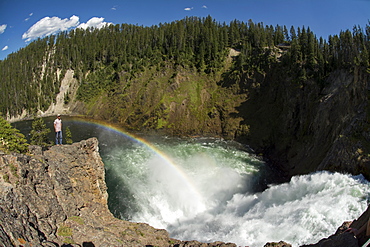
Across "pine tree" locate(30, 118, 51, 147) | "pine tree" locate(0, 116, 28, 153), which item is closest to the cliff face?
"pine tree" locate(0, 116, 28, 153)

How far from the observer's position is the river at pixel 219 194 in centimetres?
1566

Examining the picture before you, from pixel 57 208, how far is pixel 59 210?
0.46 feet

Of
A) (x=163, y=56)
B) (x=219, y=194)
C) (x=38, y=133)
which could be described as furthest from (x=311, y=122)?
(x=163, y=56)

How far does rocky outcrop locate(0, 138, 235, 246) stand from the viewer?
8.13 meters

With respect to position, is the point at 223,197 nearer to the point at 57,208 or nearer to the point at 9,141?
the point at 57,208

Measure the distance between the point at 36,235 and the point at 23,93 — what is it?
119497mm

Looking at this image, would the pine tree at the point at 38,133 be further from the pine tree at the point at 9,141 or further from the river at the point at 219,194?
the pine tree at the point at 9,141

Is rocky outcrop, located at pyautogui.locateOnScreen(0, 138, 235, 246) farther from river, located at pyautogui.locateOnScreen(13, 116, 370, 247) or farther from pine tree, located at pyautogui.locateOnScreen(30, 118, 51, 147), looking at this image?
pine tree, located at pyautogui.locateOnScreen(30, 118, 51, 147)

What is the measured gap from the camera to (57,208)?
1074 centimetres

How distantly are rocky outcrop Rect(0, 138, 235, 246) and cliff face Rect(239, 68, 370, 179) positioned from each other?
19376 millimetres

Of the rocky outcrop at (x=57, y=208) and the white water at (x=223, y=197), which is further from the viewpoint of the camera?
the white water at (x=223, y=197)

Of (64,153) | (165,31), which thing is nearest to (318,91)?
(64,153)

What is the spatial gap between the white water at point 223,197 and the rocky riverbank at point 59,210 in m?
6.90

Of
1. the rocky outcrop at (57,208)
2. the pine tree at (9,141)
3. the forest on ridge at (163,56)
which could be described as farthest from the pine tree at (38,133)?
the forest on ridge at (163,56)
